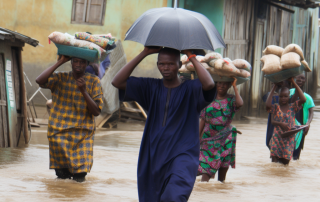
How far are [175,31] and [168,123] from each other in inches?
28.4

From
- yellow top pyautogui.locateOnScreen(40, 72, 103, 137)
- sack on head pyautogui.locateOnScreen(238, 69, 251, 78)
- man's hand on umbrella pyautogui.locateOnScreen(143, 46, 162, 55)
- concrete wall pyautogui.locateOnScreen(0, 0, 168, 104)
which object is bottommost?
yellow top pyautogui.locateOnScreen(40, 72, 103, 137)

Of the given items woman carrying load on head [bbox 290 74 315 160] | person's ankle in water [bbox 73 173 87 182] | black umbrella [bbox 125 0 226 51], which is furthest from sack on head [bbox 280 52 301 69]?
black umbrella [bbox 125 0 226 51]

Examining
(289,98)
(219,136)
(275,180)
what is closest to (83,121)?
(219,136)

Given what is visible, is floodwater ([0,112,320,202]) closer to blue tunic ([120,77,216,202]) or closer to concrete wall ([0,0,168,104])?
blue tunic ([120,77,216,202])

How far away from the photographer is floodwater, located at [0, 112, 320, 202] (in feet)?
17.0

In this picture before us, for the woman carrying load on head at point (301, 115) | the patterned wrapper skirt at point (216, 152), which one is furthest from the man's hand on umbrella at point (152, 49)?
the woman carrying load on head at point (301, 115)

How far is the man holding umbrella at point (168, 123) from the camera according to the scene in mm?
3625

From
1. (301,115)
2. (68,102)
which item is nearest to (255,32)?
(301,115)

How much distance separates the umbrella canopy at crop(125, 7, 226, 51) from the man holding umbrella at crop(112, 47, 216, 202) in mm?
117

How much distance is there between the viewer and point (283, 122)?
786 cm

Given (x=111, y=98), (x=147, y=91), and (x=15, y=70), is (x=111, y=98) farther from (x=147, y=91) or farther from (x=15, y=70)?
(x=147, y=91)

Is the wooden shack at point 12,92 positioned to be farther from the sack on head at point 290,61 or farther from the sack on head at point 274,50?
the sack on head at point 290,61

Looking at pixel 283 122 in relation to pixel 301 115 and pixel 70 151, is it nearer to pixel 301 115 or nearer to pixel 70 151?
pixel 301 115

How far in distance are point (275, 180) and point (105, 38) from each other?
309cm
